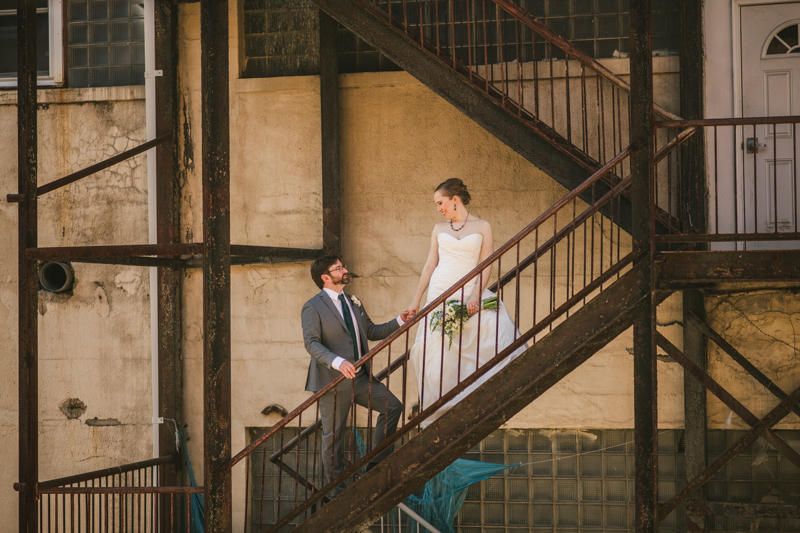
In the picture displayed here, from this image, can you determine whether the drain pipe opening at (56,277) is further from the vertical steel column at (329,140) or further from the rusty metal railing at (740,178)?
the rusty metal railing at (740,178)

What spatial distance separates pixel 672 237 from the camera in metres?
5.38

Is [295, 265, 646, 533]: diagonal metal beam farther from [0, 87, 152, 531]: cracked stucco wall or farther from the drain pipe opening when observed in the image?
the drain pipe opening

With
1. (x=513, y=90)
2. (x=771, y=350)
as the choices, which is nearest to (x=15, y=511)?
(x=513, y=90)

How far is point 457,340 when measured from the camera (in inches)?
230

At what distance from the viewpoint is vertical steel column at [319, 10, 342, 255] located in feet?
25.8

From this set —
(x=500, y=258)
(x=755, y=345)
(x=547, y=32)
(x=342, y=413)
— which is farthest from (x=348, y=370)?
(x=755, y=345)

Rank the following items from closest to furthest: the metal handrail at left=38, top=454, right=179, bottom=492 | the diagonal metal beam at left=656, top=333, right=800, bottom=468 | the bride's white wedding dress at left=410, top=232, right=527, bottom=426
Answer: the bride's white wedding dress at left=410, top=232, right=527, bottom=426, the metal handrail at left=38, top=454, right=179, bottom=492, the diagonal metal beam at left=656, top=333, right=800, bottom=468

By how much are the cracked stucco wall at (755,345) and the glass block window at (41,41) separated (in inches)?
297

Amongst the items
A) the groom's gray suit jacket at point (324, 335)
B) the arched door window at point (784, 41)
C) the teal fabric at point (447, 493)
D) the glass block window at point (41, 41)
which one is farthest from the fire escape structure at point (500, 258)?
the glass block window at point (41, 41)

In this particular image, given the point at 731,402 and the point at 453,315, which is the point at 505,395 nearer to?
the point at 453,315

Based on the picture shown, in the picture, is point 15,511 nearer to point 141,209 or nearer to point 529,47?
point 141,209

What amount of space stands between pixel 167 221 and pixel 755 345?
6217 millimetres

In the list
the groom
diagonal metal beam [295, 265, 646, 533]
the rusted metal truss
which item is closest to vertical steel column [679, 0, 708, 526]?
the rusted metal truss

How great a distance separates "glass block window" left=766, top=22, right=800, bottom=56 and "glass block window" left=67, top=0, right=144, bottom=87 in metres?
6.72
